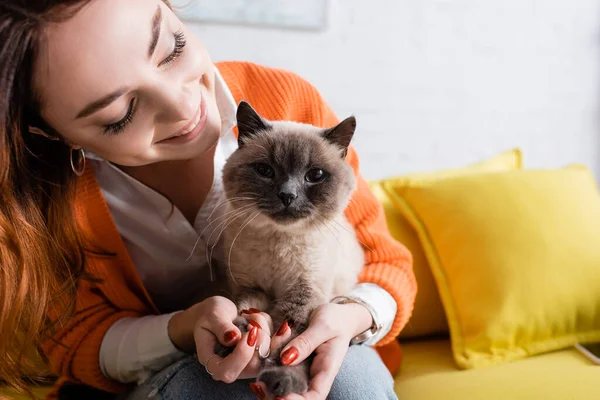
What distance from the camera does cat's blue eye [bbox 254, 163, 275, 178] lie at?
1.07 m

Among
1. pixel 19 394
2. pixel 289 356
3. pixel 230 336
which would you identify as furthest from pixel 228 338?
pixel 19 394

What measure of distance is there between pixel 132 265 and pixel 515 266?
981mm

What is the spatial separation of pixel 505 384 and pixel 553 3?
180 centimetres

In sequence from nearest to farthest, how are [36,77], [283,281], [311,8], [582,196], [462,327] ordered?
[36,77]
[283,281]
[462,327]
[582,196]
[311,8]

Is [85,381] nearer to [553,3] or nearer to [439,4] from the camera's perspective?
[439,4]

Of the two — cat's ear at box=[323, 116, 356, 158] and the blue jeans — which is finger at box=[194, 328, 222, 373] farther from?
cat's ear at box=[323, 116, 356, 158]

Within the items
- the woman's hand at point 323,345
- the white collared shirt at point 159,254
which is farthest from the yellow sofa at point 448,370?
the woman's hand at point 323,345

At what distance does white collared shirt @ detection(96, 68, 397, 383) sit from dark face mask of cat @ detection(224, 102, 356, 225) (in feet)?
0.43

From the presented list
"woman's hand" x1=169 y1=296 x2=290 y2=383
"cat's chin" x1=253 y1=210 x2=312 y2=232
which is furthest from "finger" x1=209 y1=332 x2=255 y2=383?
"cat's chin" x1=253 y1=210 x2=312 y2=232

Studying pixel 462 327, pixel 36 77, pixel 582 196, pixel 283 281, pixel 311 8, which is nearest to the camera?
pixel 36 77

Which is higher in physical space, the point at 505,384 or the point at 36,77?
the point at 36,77

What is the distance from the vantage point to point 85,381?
1268 millimetres

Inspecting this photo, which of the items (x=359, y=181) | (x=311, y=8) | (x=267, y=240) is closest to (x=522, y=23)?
(x=311, y=8)

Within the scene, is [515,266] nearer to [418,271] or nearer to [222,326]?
[418,271]
